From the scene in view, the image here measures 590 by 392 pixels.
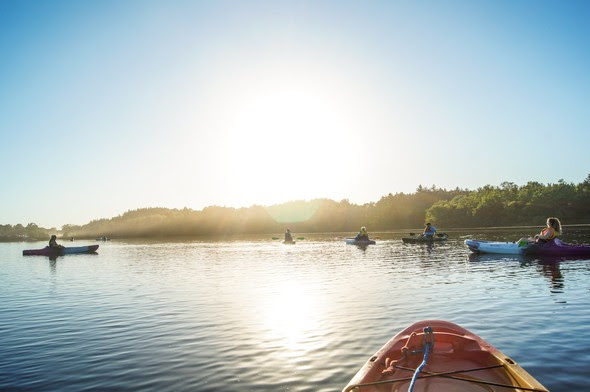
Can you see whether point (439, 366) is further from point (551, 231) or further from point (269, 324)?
point (551, 231)

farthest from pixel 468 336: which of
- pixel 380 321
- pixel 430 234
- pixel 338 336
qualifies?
pixel 430 234

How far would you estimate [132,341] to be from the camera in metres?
13.8

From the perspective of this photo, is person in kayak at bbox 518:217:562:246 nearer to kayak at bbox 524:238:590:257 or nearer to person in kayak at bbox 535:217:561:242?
person in kayak at bbox 535:217:561:242

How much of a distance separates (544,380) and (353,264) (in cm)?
2685

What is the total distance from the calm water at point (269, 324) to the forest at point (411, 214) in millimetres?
109382

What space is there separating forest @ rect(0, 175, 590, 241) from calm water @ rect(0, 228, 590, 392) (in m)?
109

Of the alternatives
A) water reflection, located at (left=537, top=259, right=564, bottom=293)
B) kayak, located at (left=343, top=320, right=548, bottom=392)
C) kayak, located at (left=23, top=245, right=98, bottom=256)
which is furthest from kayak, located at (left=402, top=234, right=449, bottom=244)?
kayak, located at (left=343, top=320, right=548, bottom=392)

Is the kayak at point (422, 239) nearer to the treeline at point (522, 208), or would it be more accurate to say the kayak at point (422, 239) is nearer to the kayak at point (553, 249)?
the kayak at point (553, 249)

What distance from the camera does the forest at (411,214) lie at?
124375 millimetres

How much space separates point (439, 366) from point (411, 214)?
6704 inches

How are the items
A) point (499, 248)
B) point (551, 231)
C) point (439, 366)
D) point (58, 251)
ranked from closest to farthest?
point (439, 366), point (551, 231), point (499, 248), point (58, 251)

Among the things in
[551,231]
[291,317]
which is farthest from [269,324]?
[551,231]

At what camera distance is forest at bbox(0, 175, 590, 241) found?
124 meters

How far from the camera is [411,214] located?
17300 cm
